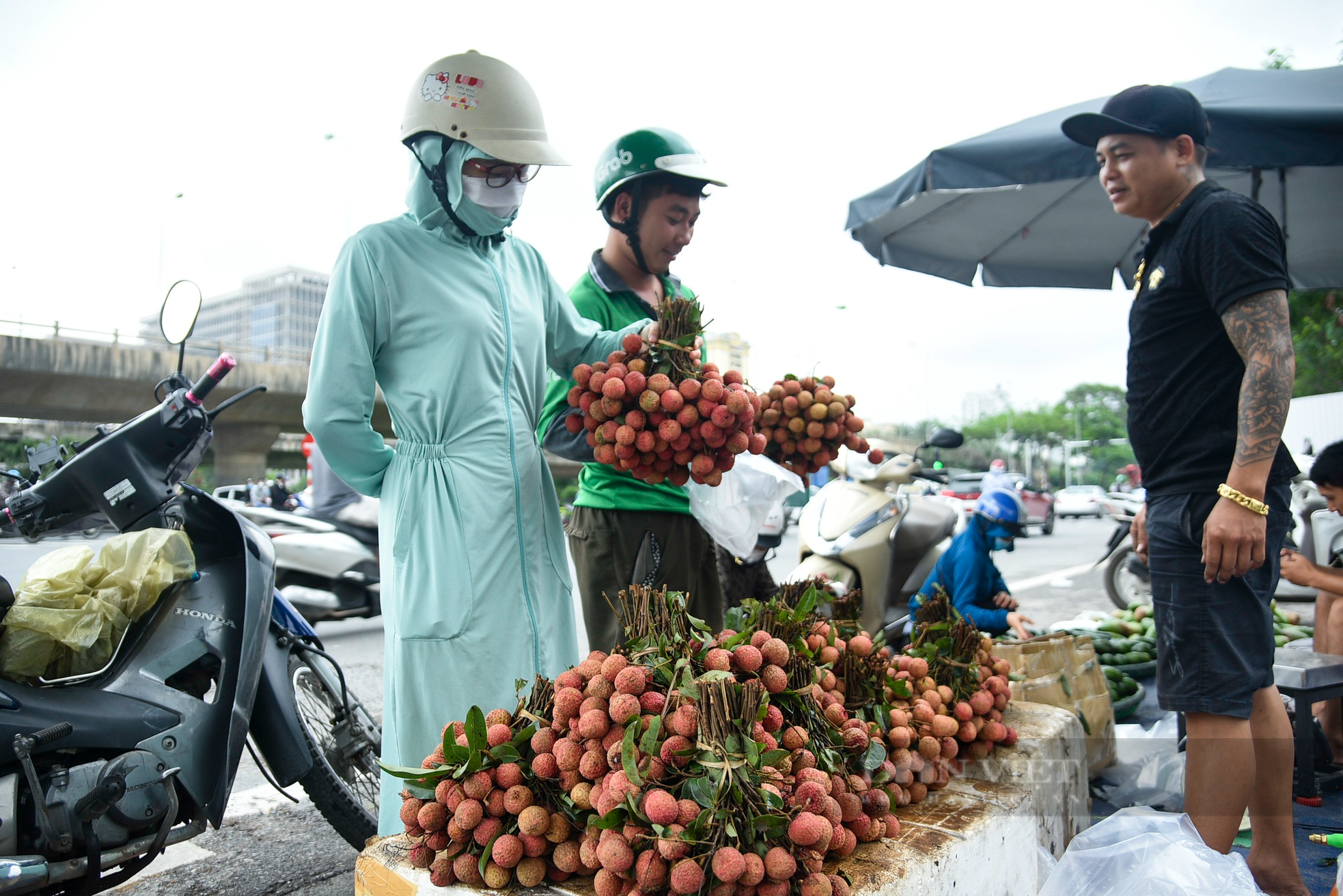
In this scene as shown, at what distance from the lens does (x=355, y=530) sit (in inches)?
241

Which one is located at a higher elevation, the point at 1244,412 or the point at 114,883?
the point at 1244,412

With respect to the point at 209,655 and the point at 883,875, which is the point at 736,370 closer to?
the point at 883,875

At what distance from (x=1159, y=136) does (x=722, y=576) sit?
213 centimetres

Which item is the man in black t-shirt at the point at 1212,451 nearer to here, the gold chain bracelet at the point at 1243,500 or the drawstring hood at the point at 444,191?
the gold chain bracelet at the point at 1243,500

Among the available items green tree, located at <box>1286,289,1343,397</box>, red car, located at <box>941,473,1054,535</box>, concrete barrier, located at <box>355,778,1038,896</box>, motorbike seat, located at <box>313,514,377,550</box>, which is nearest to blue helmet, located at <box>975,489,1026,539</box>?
concrete barrier, located at <box>355,778,1038,896</box>

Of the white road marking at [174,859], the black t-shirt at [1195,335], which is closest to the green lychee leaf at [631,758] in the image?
the black t-shirt at [1195,335]

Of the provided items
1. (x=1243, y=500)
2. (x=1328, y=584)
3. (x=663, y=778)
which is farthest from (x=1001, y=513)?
(x=663, y=778)

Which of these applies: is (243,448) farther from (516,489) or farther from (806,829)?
(806,829)

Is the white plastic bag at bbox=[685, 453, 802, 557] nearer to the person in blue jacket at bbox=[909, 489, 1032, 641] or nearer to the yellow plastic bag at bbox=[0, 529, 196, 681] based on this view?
the yellow plastic bag at bbox=[0, 529, 196, 681]

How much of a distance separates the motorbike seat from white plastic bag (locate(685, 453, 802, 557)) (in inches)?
174

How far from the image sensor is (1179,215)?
2.21 metres

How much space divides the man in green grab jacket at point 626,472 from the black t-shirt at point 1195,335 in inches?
48.9

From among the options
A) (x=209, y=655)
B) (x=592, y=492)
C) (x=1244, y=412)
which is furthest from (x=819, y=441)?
(x=209, y=655)

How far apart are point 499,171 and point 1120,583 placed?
753 cm
